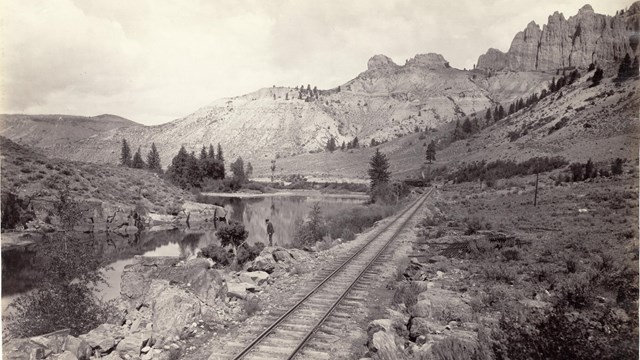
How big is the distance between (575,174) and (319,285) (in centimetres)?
3326

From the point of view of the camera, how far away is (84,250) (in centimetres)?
1346

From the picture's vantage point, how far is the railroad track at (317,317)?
29.5 feet

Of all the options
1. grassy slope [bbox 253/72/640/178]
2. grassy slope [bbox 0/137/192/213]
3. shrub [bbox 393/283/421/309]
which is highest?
grassy slope [bbox 253/72/640/178]

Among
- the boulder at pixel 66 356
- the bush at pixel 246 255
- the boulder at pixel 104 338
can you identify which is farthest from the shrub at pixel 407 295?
the bush at pixel 246 255

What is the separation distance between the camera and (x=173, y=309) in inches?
441

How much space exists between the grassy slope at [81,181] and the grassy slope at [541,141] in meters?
47.2

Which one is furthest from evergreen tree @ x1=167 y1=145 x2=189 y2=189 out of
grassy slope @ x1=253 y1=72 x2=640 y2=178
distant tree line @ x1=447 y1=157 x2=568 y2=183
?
distant tree line @ x1=447 y1=157 x2=568 y2=183

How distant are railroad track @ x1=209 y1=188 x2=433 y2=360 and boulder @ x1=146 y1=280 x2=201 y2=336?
2.30 m

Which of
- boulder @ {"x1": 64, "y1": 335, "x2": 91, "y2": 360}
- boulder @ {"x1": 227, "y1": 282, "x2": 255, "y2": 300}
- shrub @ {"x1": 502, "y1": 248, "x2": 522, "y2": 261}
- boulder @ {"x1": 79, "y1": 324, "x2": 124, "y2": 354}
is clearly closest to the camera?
boulder @ {"x1": 64, "y1": 335, "x2": 91, "y2": 360}

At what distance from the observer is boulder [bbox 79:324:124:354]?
968cm

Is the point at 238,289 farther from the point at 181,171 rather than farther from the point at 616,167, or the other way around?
the point at 181,171

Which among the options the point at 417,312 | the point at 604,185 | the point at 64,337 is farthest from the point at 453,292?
the point at 604,185

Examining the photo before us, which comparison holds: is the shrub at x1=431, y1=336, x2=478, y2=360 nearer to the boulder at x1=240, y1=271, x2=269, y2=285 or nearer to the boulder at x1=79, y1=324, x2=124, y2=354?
the boulder at x1=79, y1=324, x2=124, y2=354

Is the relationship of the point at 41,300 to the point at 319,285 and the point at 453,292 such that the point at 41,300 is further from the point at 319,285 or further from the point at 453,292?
the point at 453,292
